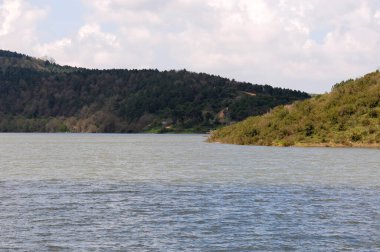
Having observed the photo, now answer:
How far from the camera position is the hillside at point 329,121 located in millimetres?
129250

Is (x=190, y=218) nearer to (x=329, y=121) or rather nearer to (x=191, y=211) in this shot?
(x=191, y=211)

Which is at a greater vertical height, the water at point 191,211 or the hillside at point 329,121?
the hillside at point 329,121

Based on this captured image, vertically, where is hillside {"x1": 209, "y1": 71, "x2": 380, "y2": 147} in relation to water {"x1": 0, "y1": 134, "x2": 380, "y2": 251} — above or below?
above

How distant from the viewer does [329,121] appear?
445 ft

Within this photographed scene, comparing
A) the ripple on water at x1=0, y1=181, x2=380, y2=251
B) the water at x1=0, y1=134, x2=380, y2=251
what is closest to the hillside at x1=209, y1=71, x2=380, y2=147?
the water at x1=0, y1=134, x2=380, y2=251

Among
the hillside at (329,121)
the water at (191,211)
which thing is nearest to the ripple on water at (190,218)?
the water at (191,211)

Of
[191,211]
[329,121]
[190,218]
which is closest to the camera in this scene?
[190,218]

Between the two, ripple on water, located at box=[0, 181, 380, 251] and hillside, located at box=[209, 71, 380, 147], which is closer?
ripple on water, located at box=[0, 181, 380, 251]

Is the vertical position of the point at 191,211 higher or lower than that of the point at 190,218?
higher

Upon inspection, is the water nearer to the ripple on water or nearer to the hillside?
the ripple on water

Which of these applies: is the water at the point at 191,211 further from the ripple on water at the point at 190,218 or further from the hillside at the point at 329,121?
the hillside at the point at 329,121

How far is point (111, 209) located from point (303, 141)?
327 ft

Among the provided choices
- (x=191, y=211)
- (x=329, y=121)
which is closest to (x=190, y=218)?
(x=191, y=211)

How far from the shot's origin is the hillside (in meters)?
129
